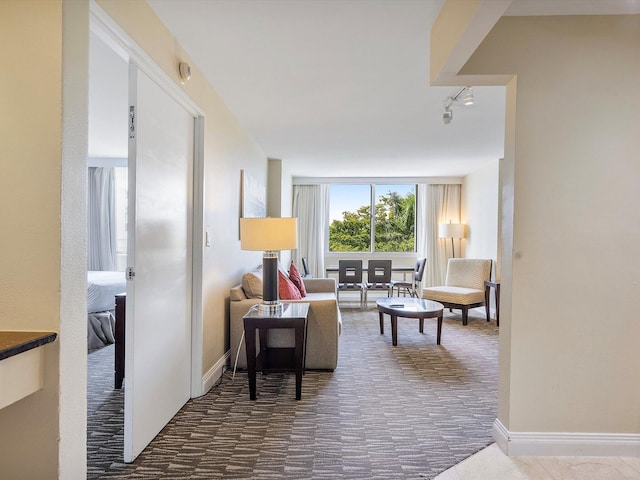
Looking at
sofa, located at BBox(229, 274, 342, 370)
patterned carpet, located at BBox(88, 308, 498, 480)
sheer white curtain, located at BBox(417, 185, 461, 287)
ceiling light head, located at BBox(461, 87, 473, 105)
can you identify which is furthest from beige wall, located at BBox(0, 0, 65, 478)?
sheer white curtain, located at BBox(417, 185, 461, 287)

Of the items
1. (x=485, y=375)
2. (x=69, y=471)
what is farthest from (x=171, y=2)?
(x=485, y=375)

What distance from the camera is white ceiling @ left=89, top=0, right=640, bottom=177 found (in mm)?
1904

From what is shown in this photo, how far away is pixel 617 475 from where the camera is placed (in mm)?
1797

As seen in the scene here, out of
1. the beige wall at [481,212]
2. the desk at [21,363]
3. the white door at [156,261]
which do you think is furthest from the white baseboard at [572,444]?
the beige wall at [481,212]

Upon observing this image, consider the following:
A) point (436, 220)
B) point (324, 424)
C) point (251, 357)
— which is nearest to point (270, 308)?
point (251, 357)

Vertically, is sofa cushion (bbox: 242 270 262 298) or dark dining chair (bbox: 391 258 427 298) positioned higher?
sofa cushion (bbox: 242 270 262 298)

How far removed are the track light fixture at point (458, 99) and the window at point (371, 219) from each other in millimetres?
4163

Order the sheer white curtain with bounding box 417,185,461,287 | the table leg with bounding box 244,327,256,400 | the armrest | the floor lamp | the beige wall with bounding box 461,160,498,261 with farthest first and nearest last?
1. the sheer white curtain with bounding box 417,185,461,287
2. the floor lamp
3. the beige wall with bounding box 461,160,498,261
4. the armrest
5. the table leg with bounding box 244,327,256,400

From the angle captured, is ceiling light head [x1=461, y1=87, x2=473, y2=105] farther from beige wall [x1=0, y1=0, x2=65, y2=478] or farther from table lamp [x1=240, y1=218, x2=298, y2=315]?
beige wall [x1=0, y1=0, x2=65, y2=478]

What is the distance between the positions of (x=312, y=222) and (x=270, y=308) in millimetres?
4585

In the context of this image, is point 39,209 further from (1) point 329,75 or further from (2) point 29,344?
(1) point 329,75

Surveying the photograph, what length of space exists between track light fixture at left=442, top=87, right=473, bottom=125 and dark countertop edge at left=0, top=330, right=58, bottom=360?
302cm

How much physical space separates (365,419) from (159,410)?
128cm

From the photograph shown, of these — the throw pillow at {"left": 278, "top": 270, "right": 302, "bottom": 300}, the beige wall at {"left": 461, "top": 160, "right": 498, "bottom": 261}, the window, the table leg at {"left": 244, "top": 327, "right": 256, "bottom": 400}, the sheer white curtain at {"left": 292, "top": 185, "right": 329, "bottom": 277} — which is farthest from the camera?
the window
